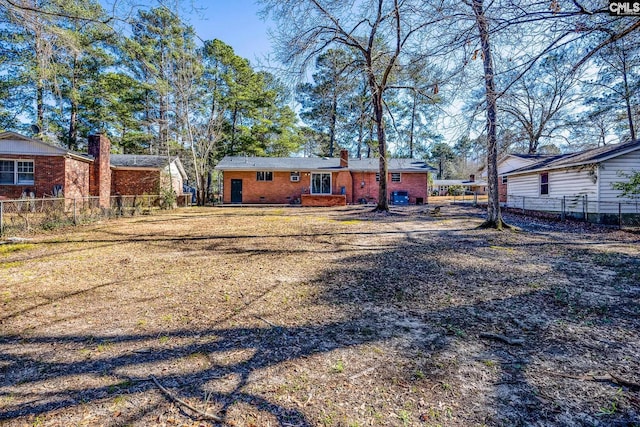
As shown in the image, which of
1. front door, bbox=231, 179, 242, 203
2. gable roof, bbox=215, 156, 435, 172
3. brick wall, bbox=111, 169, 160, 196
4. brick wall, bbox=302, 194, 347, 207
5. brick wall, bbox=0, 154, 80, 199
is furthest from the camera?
front door, bbox=231, 179, 242, 203

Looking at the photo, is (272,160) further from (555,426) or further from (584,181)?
(555,426)

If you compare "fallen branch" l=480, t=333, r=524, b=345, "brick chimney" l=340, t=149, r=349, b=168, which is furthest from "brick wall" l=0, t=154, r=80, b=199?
"fallen branch" l=480, t=333, r=524, b=345

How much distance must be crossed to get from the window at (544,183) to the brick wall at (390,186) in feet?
26.6

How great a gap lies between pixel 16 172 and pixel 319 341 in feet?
61.2

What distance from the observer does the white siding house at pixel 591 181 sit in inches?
456

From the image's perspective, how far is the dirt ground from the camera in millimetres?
1795

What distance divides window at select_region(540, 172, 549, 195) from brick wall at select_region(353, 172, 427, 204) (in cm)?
812

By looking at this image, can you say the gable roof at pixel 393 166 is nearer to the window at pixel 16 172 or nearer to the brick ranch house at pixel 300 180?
the brick ranch house at pixel 300 180

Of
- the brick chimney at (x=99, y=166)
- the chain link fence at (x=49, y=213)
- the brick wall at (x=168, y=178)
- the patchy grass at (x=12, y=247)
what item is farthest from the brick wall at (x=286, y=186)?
the patchy grass at (x=12, y=247)

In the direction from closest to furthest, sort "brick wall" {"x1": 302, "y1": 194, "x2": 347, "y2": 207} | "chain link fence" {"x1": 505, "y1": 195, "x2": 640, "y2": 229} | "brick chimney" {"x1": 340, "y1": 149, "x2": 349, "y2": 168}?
"chain link fence" {"x1": 505, "y1": 195, "x2": 640, "y2": 229}
"brick wall" {"x1": 302, "y1": 194, "x2": 347, "y2": 207}
"brick chimney" {"x1": 340, "y1": 149, "x2": 349, "y2": 168}

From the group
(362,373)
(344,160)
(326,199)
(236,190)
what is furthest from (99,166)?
(362,373)

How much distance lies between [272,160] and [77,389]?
22440 mm

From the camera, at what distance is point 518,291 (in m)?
3.92

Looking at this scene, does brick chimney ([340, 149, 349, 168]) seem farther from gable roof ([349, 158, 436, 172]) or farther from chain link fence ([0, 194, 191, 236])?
chain link fence ([0, 194, 191, 236])
